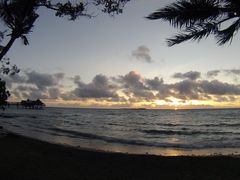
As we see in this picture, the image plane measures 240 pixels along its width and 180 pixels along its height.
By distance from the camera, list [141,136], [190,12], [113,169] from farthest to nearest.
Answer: [141,136]
[113,169]
[190,12]

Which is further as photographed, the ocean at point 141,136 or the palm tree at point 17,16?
the ocean at point 141,136

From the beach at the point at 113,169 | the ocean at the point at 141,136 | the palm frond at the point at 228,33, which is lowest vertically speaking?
the ocean at the point at 141,136

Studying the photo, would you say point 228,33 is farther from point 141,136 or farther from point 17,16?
point 141,136

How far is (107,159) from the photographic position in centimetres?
1788

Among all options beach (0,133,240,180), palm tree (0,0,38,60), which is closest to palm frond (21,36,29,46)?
palm tree (0,0,38,60)

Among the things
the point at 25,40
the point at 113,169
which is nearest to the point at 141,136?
the point at 113,169

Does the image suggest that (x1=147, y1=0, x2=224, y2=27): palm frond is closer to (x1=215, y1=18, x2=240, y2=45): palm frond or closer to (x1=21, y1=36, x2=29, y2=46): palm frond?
(x1=215, y1=18, x2=240, y2=45): palm frond

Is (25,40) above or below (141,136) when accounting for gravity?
above

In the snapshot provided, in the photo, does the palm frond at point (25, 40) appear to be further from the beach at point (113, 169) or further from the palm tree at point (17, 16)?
the beach at point (113, 169)

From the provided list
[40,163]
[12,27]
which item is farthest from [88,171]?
[12,27]

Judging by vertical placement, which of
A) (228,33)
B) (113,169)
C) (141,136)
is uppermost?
(228,33)

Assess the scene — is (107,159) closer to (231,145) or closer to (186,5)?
(186,5)

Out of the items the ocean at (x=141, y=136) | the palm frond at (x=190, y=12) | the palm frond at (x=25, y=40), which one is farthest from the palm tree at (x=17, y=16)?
the ocean at (x=141, y=136)

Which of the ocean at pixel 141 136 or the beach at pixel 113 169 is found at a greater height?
the beach at pixel 113 169
